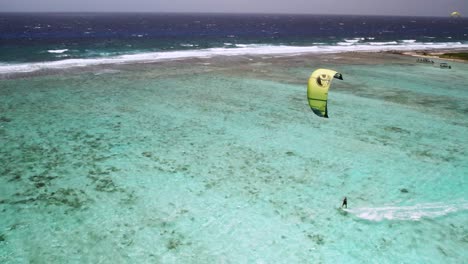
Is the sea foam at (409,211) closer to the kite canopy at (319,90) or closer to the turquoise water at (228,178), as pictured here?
the turquoise water at (228,178)

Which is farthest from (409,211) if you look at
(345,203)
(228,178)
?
(228,178)

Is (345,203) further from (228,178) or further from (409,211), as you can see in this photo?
(228,178)

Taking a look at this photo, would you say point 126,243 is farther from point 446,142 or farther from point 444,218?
point 446,142

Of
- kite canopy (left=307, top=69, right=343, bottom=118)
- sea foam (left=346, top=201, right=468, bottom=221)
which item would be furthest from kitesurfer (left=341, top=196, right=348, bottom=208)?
kite canopy (left=307, top=69, right=343, bottom=118)

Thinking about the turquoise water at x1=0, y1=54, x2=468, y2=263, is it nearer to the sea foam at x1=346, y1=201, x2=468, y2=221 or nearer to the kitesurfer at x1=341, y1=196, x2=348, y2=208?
the sea foam at x1=346, y1=201, x2=468, y2=221

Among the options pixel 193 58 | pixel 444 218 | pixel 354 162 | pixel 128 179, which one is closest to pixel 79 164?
pixel 128 179

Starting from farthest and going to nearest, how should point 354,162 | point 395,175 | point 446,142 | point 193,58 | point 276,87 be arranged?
1. point 193,58
2. point 276,87
3. point 446,142
4. point 354,162
5. point 395,175

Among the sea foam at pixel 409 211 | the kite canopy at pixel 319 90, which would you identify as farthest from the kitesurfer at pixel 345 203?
the kite canopy at pixel 319 90

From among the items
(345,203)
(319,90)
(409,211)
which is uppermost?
(319,90)
